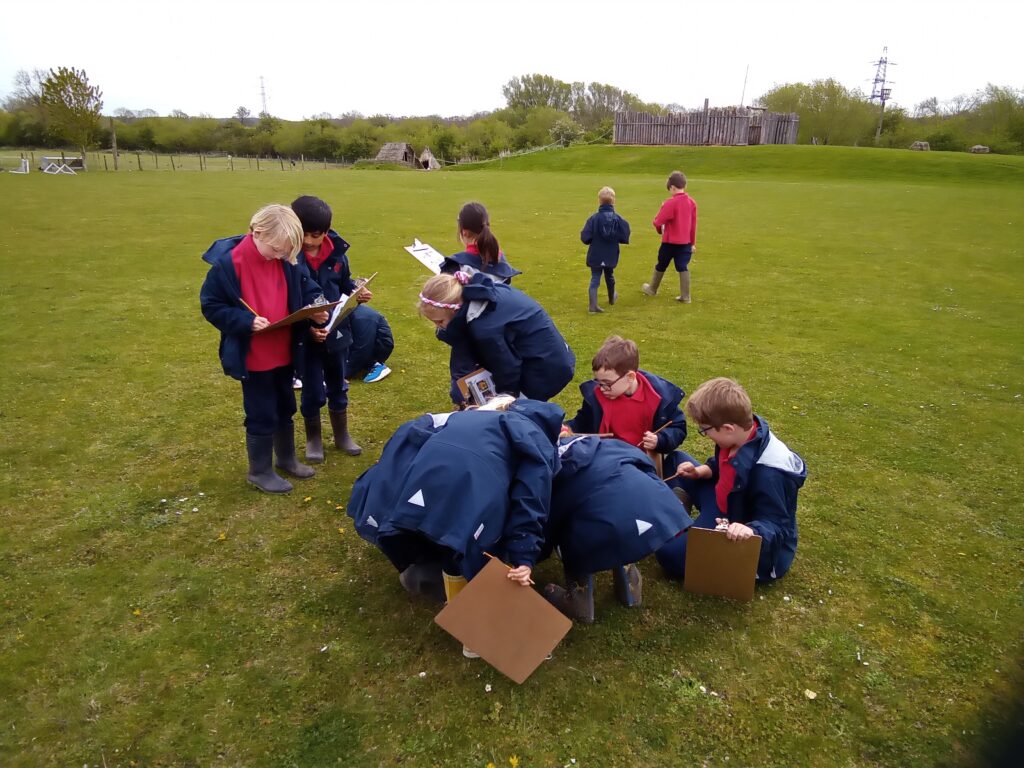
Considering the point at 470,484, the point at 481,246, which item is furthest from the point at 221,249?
the point at 470,484

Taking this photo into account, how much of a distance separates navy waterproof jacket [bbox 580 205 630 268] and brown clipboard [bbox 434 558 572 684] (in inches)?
293

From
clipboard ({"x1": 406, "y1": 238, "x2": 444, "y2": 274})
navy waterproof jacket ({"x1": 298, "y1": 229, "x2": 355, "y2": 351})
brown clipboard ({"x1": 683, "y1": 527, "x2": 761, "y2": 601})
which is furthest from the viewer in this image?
clipboard ({"x1": 406, "y1": 238, "x2": 444, "y2": 274})

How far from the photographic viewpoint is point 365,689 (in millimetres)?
3129

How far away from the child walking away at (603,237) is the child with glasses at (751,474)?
627 centimetres

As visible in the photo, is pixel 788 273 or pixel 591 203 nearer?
pixel 788 273

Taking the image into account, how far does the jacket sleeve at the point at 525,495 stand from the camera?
2.94 m

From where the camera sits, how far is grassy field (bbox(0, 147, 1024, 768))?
2.92 metres

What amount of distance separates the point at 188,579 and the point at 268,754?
4.81 ft

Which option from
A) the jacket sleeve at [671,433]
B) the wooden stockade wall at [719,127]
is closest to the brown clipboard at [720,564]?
the jacket sleeve at [671,433]

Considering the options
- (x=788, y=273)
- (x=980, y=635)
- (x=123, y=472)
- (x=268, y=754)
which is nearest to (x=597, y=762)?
(x=268, y=754)

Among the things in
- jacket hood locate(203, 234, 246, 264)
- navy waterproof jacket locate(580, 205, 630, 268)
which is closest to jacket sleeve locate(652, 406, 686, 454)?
jacket hood locate(203, 234, 246, 264)

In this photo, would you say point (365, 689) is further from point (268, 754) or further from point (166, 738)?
point (166, 738)

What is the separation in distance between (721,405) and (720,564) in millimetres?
866

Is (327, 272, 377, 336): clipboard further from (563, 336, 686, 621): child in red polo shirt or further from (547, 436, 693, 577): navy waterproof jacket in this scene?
(547, 436, 693, 577): navy waterproof jacket
